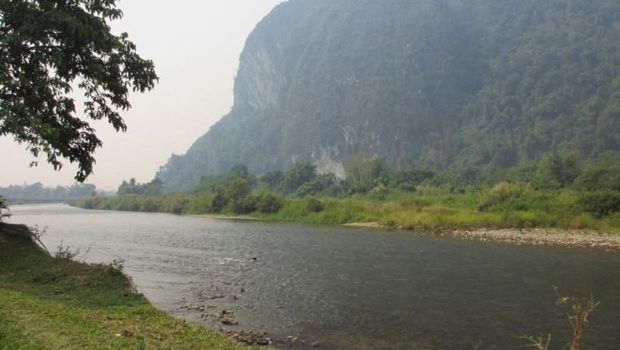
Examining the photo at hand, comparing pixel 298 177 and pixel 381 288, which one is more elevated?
pixel 298 177

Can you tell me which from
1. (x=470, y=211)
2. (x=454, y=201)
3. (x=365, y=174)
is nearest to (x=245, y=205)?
(x=454, y=201)

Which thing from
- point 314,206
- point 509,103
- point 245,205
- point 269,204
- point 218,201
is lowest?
point 314,206

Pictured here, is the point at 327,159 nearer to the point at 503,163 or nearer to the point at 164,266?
the point at 503,163

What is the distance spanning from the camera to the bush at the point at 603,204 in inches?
1887

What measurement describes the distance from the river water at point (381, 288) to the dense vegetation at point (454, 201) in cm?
1436

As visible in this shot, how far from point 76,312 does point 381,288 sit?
13573 millimetres

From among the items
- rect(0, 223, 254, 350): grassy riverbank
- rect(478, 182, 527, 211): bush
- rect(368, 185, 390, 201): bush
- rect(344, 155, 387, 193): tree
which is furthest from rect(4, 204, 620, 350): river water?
rect(344, 155, 387, 193): tree

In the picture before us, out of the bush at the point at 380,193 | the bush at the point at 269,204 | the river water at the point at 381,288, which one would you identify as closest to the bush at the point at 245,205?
the bush at the point at 269,204

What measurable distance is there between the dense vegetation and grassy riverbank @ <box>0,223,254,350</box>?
43.7 metres

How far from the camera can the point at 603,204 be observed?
4828 cm

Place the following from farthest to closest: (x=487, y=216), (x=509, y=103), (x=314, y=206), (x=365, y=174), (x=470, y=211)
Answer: (x=509, y=103), (x=365, y=174), (x=314, y=206), (x=470, y=211), (x=487, y=216)

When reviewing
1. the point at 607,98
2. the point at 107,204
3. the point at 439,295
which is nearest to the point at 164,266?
the point at 439,295

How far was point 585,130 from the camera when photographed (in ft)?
382

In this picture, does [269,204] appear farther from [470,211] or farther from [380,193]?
[470,211]
